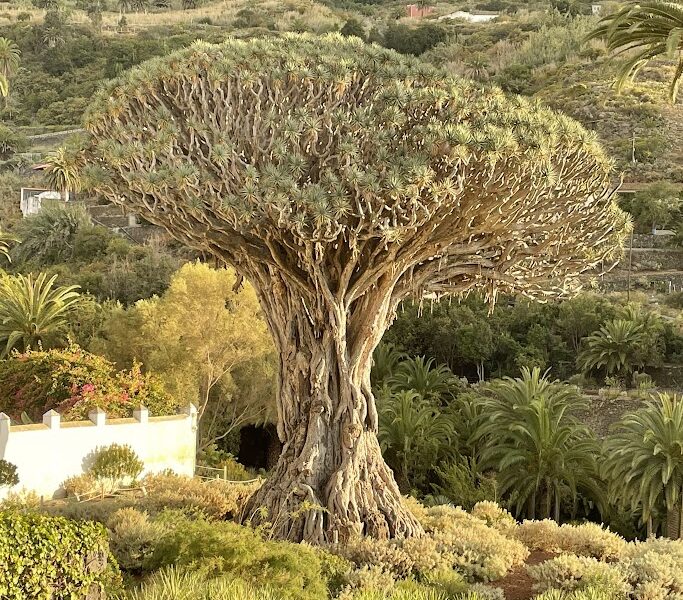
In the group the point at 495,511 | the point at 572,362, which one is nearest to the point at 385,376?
the point at 572,362

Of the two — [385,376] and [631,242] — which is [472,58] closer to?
[631,242]

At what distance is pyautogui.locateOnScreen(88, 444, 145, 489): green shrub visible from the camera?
15.7m

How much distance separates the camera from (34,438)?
596 inches

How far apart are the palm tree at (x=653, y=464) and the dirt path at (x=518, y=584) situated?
921 centimetres

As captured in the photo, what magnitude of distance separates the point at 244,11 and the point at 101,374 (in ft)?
218

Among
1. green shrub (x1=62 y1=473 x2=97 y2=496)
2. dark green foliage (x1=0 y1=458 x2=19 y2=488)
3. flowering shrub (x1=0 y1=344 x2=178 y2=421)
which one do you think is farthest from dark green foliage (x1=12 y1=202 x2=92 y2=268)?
dark green foliage (x1=0 y1=458 x2=19 y2=488)

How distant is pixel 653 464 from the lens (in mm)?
20078

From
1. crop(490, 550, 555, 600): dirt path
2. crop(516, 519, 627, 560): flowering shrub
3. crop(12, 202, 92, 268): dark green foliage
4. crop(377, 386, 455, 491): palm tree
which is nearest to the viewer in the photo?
crop(490, 550, 555, 600): dirt path

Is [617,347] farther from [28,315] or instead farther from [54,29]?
[54,29]

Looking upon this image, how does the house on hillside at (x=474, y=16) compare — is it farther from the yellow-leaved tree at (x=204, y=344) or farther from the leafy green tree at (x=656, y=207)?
the yellow-leaved tree at (x=204, y=344)

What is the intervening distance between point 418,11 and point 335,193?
77740mm

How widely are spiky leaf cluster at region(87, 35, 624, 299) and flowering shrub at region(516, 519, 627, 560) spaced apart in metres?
3.46

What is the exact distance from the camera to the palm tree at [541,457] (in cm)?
2275

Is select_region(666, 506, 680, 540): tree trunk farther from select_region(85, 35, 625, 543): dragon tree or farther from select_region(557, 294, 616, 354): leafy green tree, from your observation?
select_region(557, 294, 616, 354): leafy green tree
